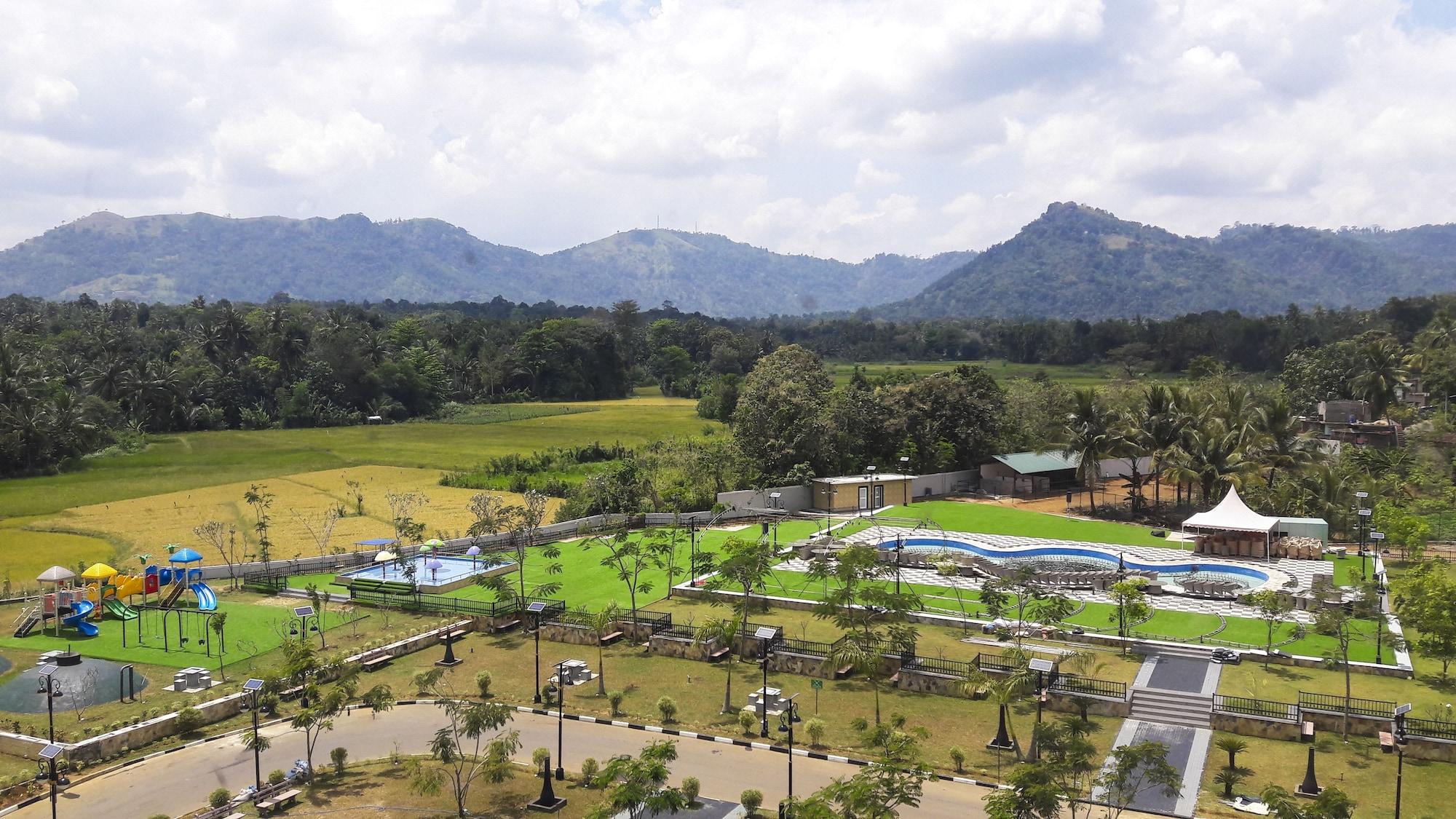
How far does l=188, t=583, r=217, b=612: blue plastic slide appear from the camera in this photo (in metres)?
32.2

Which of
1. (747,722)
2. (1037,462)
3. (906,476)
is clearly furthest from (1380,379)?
(747,722)

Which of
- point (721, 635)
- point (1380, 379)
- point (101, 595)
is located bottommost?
point (721, 635)

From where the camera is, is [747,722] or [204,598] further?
[204,598]

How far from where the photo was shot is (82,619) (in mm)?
30719

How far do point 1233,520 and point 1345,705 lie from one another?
55.7ft

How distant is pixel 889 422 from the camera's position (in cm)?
5419

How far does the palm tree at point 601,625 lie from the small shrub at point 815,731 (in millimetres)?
5784

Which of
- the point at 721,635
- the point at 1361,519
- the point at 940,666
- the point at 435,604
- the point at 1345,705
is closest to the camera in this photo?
the point at 1345,705

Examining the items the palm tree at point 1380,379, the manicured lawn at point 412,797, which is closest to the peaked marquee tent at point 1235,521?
the manicured lawn at point 412,797

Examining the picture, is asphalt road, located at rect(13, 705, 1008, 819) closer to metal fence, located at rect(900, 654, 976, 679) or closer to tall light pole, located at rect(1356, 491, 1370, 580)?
metal fence, located at rect(900, 654, 976, 679)

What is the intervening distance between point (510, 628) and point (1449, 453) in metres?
52.2

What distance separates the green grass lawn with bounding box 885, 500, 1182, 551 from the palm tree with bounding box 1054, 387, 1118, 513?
3.04 meters

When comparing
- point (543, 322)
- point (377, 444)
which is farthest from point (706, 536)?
point (543, 322)

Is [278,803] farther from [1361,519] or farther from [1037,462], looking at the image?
[1037,462]
